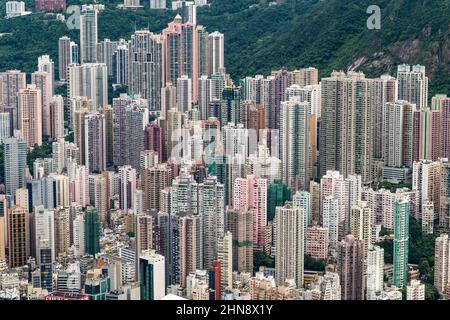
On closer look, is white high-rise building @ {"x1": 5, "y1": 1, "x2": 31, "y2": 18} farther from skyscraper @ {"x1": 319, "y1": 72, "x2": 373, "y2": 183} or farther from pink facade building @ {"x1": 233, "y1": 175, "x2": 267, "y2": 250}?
pink facade building @ {"x1": 233, "y1": 175, "x2": 267, "y2": 250}

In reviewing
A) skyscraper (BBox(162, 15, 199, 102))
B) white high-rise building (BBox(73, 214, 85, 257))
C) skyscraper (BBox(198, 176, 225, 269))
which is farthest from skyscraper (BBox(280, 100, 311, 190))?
white high-rise building (BBox(73, 214, 85, 257))

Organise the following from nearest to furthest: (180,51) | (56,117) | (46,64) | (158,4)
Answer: (56,117) → (180,51) → (46,64) → (158,4)

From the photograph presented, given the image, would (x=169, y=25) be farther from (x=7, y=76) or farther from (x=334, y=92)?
(x=334, y=92)

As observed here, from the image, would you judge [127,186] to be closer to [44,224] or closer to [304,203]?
[44,224]

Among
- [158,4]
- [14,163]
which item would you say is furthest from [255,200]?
[158,4]

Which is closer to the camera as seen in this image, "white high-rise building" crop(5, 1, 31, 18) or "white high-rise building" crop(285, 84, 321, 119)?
"white high-rise building" crop(285, 84, 321, 119)
